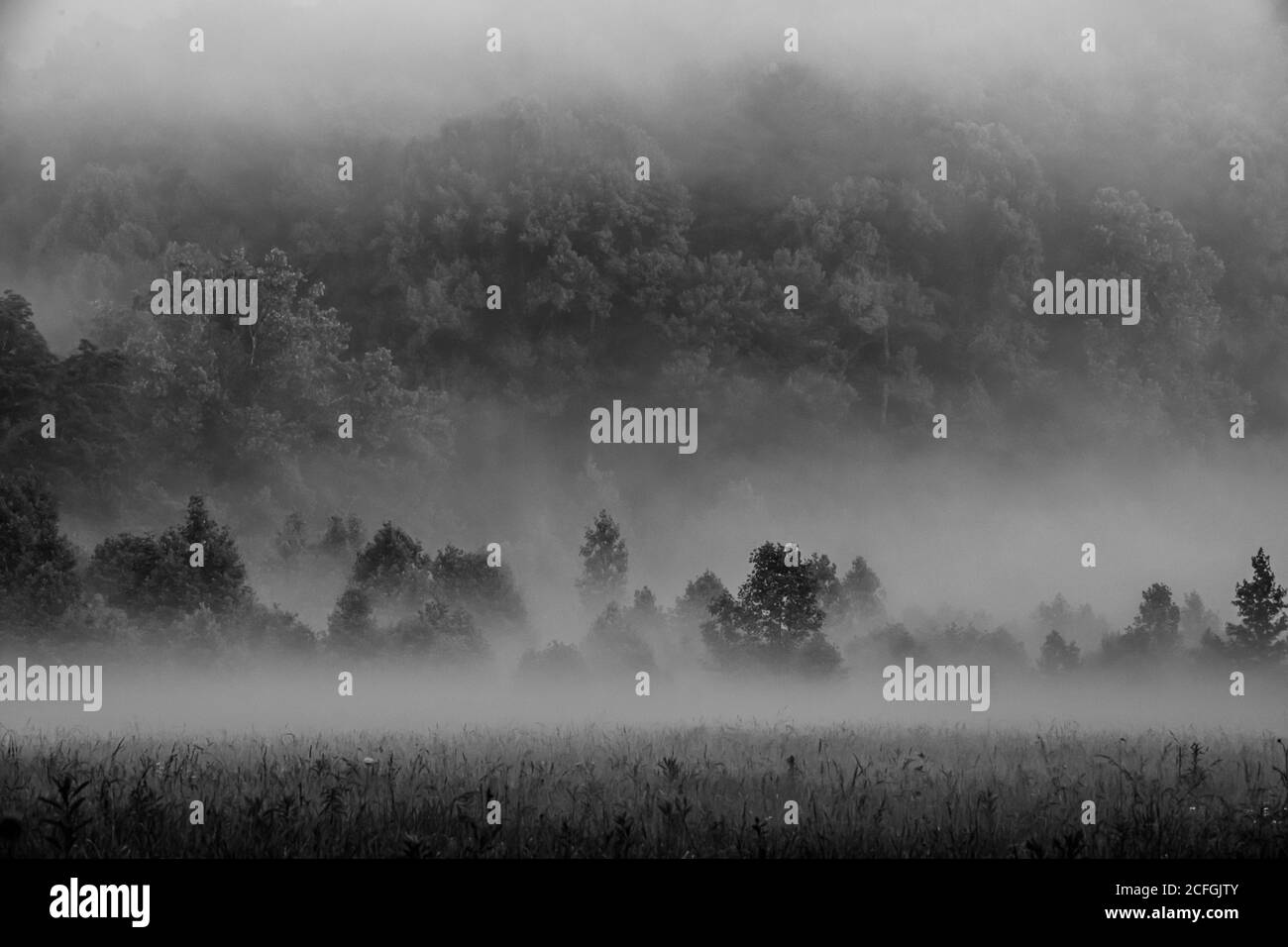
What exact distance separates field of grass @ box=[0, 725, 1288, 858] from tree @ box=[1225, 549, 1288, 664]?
9.86 meters

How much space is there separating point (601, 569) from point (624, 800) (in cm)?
2230

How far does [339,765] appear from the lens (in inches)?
641

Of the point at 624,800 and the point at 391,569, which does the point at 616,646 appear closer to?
the point at 391,569

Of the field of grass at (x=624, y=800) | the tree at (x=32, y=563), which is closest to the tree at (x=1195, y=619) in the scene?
the field of grass at (x=624, y=800)

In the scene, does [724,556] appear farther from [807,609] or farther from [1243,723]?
[1243,723]

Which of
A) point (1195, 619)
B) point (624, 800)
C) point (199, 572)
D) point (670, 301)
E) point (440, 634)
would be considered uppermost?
point (670, 301)

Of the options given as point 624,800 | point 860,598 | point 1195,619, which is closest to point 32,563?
point 860,598

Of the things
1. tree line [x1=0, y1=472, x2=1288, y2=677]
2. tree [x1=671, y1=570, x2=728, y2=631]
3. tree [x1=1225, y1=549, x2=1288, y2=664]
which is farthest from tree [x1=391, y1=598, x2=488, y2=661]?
tree [x1=1225, y1=549, x2=1288, y2=664]

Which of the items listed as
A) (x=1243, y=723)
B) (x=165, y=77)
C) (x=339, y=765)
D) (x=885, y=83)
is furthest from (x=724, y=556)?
(x=339, y=765)

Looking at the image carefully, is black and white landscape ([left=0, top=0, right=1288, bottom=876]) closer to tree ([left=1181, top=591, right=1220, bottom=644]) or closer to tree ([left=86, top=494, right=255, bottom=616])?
tree ([left=1181, top=591, right=1220, bottom=644])

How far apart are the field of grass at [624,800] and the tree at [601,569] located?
17819mm

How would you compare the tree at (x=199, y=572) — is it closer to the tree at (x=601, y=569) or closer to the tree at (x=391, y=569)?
the tree at (x=391, y=569)

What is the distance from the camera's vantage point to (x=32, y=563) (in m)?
30.1

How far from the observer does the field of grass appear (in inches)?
520
